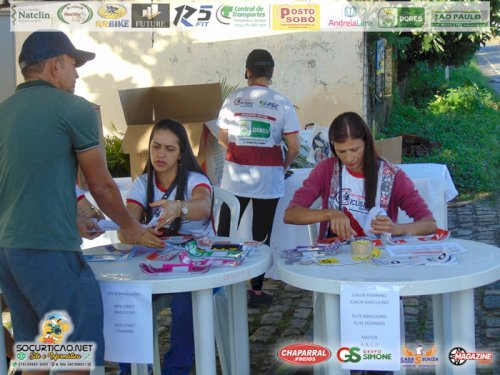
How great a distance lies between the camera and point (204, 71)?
29.7 feet

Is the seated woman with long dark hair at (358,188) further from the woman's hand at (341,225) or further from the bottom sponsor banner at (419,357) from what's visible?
the bottom sponsor banner at (419,357)

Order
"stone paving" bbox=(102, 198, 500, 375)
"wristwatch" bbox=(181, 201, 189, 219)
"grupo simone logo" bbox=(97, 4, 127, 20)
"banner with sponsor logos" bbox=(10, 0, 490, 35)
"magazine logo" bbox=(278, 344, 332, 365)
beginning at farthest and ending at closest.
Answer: "grupo simone logo" bbox=(97, 4, 127, 20) < "banner with sponsor logos" bbox=(10, 0, 490, 35) < "stone paving" bbox=(102, 198, 500, 375) < "wristwatch" bbox=(181, 201, 189, 219) < "magazine logo" bbox=(278, 344, 332, 365)

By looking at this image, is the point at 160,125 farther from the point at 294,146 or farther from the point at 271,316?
the point at 271,316

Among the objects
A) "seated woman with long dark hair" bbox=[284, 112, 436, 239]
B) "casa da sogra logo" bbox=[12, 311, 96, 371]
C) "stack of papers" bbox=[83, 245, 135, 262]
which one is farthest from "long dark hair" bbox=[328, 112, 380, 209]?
"casa da sogra logo" bbox=[12, 311, 96, 371]

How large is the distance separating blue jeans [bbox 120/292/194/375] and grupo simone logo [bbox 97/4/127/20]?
235 inches

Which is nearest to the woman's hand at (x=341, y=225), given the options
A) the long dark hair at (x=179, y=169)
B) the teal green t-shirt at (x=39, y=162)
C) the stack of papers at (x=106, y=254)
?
the long dark hair at (x=179, y=169)

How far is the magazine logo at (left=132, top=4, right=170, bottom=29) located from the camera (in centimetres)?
889

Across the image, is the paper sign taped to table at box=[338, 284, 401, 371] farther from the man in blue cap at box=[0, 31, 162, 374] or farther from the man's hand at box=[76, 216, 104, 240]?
the man's hand at box=[76, 216, 104, 240]

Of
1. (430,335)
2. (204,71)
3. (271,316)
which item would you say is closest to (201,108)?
(271,316)

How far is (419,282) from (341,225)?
2.57ft

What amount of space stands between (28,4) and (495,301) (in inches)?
243

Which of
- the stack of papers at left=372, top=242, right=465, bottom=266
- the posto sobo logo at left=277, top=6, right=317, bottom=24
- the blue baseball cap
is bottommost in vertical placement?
the stack of papers at left=372, top=242, right=465, bottom=266

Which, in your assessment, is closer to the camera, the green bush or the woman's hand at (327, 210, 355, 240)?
the woman's hand at (327, 210, 355, 240)

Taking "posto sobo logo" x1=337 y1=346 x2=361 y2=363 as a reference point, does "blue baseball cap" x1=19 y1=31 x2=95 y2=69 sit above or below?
above
